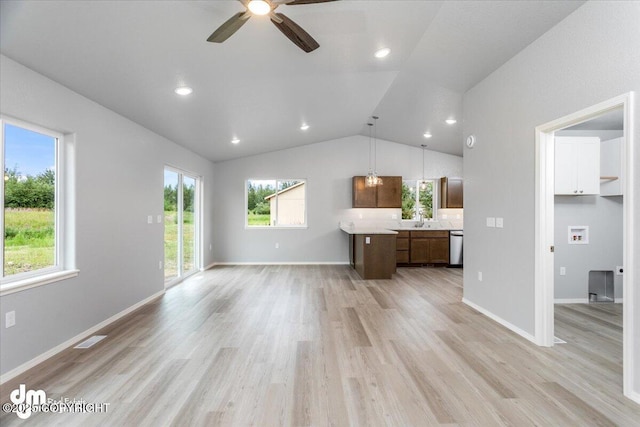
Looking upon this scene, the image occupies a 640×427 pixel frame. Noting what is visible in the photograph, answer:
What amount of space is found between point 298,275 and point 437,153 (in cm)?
467

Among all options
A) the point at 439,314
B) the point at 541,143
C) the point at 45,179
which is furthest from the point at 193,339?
the point at 541,143

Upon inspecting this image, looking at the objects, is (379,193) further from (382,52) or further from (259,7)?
(259,7)

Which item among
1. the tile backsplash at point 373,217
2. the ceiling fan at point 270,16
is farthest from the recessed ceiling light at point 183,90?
the tile backsplash at point 373,217

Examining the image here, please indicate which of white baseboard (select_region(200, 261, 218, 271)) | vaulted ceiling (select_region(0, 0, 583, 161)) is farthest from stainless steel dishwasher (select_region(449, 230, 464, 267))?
white baseboard (select_region(200, 261, 218, 271))

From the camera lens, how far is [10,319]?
248 cm

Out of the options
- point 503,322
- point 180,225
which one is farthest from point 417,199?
point 180,225

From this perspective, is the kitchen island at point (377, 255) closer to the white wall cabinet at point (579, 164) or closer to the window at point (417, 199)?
the window at point (417, 199)

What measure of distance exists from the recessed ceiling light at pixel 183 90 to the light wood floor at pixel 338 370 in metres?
2.63

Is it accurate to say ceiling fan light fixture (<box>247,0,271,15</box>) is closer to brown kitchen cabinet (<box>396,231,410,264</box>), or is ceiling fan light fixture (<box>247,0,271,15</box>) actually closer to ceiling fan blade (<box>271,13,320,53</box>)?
ceiling fan blade (<box>271,13,320,53</box>)

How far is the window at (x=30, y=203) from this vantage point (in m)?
2.63

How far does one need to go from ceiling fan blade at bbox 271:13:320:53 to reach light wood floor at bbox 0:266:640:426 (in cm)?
251

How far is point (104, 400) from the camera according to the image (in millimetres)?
Answer: 2180

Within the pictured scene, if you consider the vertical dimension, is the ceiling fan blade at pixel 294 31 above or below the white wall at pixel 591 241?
above

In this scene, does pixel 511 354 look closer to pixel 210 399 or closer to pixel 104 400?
pixel 210 399
